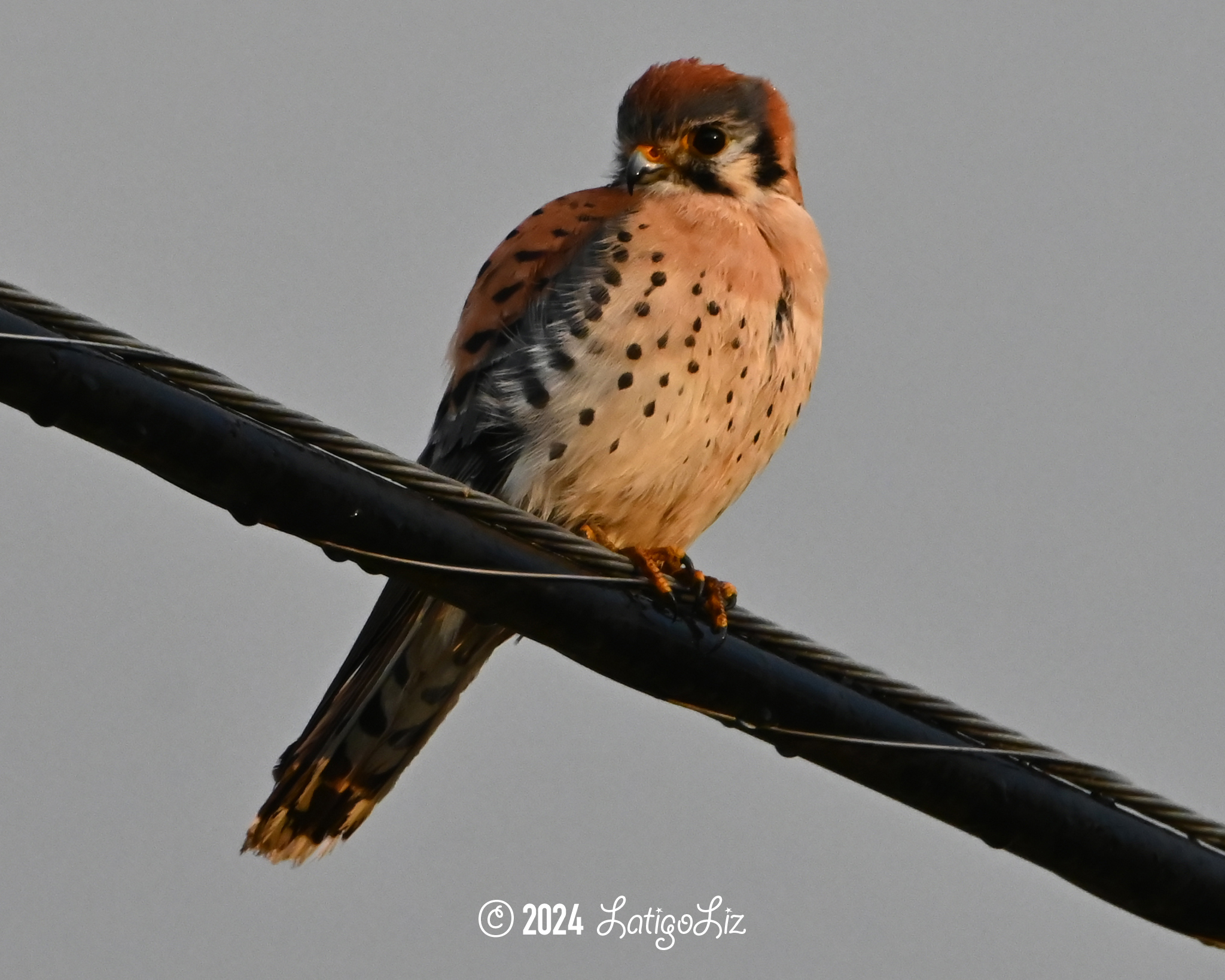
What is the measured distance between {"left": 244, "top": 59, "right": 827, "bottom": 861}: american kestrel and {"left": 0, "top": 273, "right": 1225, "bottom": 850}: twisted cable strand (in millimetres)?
943

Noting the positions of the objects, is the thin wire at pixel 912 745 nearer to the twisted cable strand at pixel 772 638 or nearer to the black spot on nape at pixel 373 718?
the twisted cable strand at pixel 772 638

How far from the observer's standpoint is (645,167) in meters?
5.06

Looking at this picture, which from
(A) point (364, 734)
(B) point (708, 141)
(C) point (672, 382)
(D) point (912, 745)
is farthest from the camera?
(B) point (708, 141)

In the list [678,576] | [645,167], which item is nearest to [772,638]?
[678,576]

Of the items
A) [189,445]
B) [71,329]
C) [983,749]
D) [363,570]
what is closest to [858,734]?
[983,749]

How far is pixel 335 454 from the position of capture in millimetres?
2916

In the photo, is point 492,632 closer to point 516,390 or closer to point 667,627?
point 516,390

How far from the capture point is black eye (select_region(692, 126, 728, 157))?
5195mm

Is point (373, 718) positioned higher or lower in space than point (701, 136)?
lower

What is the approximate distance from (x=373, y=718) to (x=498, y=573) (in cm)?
166

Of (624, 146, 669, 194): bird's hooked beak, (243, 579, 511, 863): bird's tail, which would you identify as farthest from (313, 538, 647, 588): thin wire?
(624, 146, 669, 194): bird's hooked beak

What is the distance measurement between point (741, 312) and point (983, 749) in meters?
1.62

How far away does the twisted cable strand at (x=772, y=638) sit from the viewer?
9.45ft

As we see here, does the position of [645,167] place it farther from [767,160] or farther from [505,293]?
[505,293]
